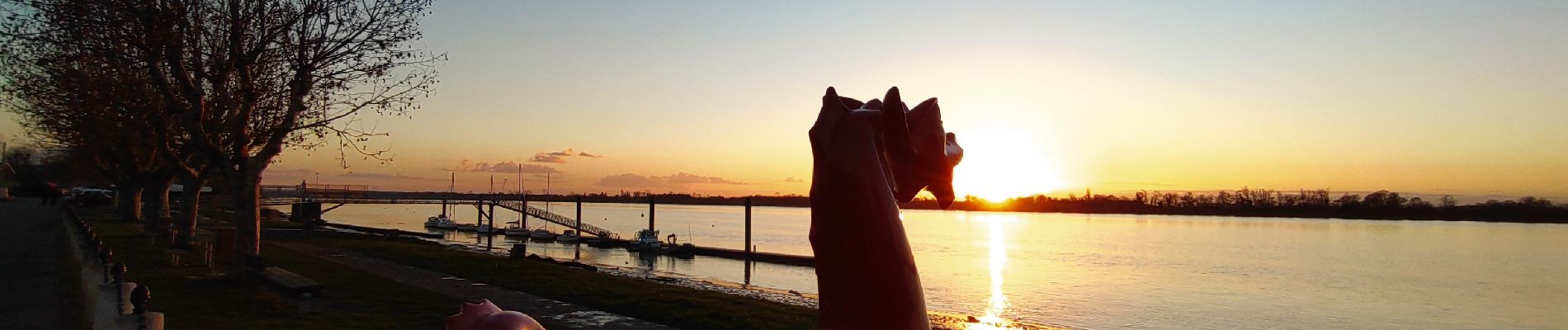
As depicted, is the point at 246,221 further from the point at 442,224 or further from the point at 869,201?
the point at 442,224

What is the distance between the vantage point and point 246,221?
15.8m

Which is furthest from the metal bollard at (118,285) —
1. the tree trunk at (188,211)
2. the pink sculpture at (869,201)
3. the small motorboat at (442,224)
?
the small motorboat at (442,224)

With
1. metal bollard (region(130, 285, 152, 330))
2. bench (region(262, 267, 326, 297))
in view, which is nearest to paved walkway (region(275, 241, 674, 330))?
bench (region(262, 267, 326, 297))

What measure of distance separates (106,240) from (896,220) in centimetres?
2881

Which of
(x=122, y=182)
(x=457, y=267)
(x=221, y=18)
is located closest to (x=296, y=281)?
(x=221, y=18)

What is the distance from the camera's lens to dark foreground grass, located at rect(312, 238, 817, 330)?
55.1 feet

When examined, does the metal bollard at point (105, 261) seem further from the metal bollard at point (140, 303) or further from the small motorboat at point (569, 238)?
the small motorboat at point (569, 238)

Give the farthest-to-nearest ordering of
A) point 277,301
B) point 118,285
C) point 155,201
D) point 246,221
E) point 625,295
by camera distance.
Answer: point 155,201 → point 625,295 → point 246,221 → point 277,301 → point 118,285

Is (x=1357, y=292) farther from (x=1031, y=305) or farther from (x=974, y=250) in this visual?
(x=974, y=250)

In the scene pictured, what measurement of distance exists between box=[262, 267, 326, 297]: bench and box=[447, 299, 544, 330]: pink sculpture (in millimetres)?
13267

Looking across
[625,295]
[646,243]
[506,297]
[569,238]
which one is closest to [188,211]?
[506,297]

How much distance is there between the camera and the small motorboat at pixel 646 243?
59.8 m

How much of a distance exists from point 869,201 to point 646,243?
59115mm

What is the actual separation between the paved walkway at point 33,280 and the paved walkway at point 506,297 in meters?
6.09
